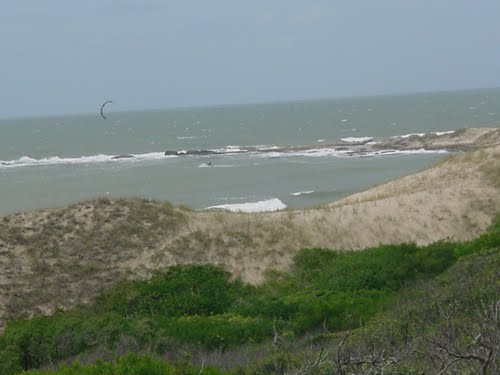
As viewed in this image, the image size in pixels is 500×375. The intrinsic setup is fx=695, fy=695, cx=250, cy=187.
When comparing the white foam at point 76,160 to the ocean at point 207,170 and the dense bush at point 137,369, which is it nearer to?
the ocean at point 207,170

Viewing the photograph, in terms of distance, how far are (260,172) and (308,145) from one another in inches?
1009

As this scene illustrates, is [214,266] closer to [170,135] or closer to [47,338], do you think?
[47,338]

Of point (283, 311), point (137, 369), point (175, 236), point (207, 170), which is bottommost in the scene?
point (207, 170)

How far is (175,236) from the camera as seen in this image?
837 inches

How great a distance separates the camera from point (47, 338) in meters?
15.9

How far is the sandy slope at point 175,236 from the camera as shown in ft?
62.6

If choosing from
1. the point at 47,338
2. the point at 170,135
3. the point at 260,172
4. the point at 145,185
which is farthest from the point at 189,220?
the point at 170,135

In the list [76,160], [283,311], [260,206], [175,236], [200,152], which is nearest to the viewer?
[283,311]

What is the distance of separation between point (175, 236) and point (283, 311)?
559 centimetres

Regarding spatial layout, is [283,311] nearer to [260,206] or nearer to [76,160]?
[260,206]

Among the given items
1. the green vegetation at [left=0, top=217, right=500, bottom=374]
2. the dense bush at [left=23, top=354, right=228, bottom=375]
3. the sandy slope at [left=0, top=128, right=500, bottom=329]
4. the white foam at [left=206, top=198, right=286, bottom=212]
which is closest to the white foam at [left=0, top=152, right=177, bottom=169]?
the white foam at [left=206, top=198, right=286, bottom=212]

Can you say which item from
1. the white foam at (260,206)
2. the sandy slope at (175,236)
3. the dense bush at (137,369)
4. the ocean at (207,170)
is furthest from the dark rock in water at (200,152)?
the dense bush at (137,369)

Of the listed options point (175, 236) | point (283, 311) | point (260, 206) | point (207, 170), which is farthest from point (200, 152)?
point (283, 311)

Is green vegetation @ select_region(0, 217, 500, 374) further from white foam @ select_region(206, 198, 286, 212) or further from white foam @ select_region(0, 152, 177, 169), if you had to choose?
white foam @ select_region(0, 152, 177, 169)
